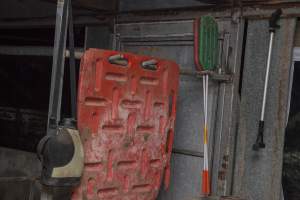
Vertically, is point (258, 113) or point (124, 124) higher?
point (258, 113)

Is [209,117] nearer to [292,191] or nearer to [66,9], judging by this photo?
[292,191]

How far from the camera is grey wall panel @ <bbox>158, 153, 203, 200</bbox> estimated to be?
4789 mm

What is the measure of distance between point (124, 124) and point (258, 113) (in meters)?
1.36

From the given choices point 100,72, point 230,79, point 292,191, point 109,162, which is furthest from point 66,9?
point 292,191

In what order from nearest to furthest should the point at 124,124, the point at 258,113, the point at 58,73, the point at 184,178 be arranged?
1. the point at 58,73
2. the point at 124,124
3. the point at 258,113
4. the point at 184,178

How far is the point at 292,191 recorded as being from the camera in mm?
4250

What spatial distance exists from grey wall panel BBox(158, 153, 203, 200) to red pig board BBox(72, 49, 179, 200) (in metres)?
0.64

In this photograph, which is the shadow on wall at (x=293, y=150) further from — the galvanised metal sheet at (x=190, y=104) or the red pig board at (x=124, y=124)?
the red pig board at (x=124, y=124)

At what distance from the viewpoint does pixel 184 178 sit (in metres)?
4.90

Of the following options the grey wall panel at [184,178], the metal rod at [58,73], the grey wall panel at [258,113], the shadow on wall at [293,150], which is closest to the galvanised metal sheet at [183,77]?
the grey wall panel at [184,178]

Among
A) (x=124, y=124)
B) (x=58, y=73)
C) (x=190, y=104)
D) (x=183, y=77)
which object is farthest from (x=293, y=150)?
(x=58, y=73)

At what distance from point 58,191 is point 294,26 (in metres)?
2.46

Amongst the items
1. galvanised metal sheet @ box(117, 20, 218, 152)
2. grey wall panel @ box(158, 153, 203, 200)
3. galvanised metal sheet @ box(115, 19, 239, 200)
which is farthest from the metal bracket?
grey wall panel @ box(158, 153, 203, 200)

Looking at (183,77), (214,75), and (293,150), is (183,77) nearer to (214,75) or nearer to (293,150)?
(214,75)
